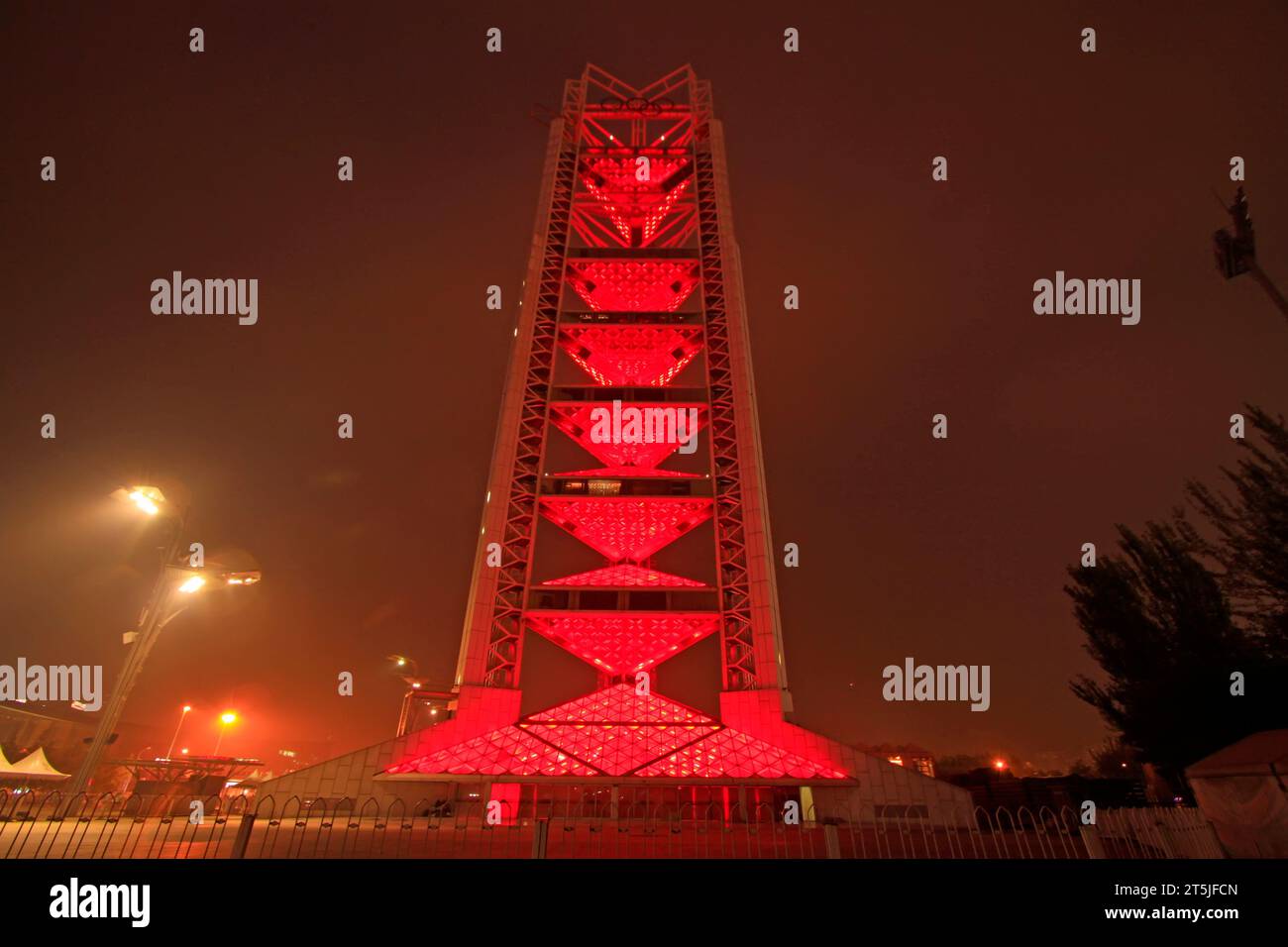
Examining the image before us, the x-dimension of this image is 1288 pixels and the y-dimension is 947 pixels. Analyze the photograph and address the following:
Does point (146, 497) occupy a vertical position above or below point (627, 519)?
below

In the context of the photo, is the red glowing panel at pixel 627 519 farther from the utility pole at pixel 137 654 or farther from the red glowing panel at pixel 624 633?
the utility pole at pixel 137 654

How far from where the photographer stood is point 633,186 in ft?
178

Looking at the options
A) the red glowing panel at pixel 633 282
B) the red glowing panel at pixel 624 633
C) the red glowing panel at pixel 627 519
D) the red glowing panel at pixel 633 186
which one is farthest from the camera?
the red glowing panel at pixel 633 186

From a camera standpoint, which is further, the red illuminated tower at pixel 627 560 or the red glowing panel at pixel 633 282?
the red glowing panel at pixel 633 282

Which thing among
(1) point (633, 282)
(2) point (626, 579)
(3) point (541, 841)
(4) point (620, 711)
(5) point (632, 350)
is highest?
(1) point (633, 282)

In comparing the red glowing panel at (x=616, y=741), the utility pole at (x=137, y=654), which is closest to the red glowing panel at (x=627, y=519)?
the red glowing panel at (x=616, y=741)

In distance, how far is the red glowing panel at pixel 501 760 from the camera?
2348cm

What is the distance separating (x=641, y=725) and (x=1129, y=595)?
26.3 metres

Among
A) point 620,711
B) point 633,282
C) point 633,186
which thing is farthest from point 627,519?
point 633,186

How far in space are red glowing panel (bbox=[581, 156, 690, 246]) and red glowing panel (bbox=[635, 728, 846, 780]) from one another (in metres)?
44.1

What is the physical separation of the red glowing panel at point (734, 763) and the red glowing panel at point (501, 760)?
325 centimetres

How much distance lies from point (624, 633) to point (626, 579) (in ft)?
9.55

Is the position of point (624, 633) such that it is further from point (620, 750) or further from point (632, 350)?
point (632, 350)
